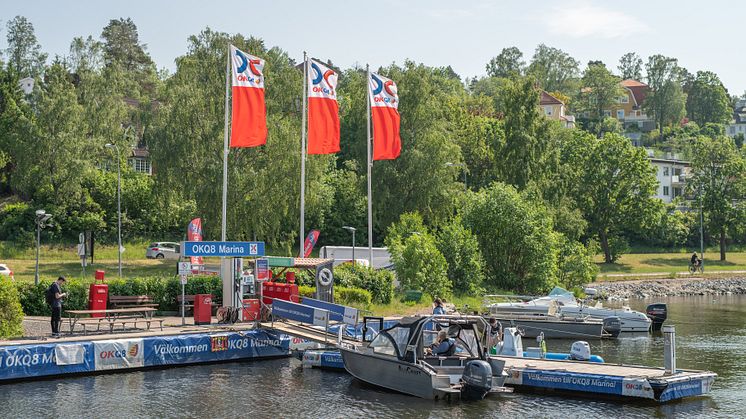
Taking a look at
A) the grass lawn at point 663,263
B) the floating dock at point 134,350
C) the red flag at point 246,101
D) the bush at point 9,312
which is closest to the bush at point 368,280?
the red flag at point 246,101

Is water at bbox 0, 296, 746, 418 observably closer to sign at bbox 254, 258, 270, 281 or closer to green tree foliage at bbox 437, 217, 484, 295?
sign at bbox 254, 258, 270, 281

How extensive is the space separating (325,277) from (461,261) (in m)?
21.1

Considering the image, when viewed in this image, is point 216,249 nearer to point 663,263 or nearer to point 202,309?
point 202,309

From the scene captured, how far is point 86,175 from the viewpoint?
77688mm

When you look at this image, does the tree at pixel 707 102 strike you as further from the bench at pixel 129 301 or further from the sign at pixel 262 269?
the bench at pixel 129 301

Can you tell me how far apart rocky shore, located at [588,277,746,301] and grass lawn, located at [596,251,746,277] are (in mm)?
6908

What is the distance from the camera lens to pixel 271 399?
27469mm

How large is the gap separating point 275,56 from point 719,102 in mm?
142262

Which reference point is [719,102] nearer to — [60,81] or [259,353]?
[60,81]

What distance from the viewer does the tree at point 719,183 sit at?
4102 inches

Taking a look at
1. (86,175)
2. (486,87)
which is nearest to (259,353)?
(86,175)

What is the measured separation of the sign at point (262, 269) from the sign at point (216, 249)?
0.86 m

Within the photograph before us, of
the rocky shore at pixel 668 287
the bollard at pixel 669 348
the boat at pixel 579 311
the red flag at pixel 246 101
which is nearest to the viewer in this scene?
the bollard at pixel 669 348

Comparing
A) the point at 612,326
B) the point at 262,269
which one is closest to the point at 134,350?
the point at 262,269
